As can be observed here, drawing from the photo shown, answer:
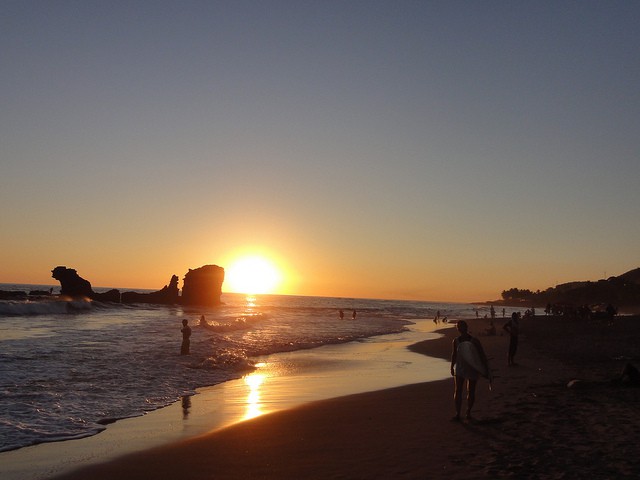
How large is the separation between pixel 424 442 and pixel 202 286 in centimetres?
10351

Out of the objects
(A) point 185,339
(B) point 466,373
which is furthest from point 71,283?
(B) point 466,373

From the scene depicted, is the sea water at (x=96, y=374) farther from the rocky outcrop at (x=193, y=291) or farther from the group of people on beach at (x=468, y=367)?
the rocky outcrop at (x=193, y=291)

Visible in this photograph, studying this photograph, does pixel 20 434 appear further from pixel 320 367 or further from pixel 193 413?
pixel 320 367

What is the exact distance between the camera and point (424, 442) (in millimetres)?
8812

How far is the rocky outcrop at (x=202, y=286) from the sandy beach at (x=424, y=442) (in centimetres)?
9724

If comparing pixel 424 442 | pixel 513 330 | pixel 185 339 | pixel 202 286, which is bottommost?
pixel 424 442

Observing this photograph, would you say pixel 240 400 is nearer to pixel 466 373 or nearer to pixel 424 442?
pixel 466 373

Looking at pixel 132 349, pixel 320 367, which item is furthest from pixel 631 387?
pixel 132 349

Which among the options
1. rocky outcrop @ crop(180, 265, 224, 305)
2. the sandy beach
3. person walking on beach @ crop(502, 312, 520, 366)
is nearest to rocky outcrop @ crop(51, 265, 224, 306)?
rocky outcrop @ crop(180, 265, 224, 305)

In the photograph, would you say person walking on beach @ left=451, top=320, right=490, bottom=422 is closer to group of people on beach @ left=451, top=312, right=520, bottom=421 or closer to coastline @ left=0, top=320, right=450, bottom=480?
group of people on beach @ left=451, top=312, right=520, bottom=421

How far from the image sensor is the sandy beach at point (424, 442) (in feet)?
24.0

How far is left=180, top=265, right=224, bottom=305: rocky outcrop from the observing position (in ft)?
352

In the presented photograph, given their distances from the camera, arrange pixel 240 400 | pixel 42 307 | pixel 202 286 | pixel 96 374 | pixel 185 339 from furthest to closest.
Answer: pixel 202 286, pixel 42 307, pixel 185 339, pixel 96 374, pixel 240 400

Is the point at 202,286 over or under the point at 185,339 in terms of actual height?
over
